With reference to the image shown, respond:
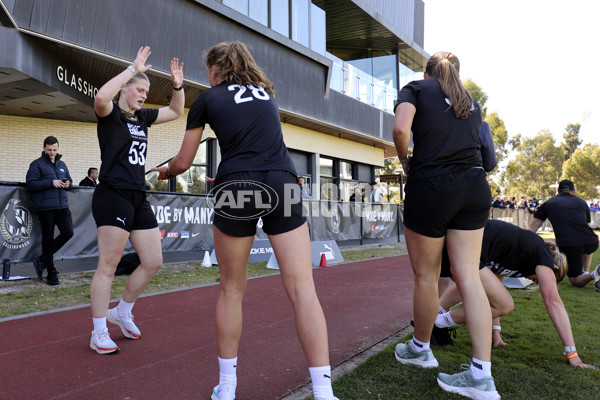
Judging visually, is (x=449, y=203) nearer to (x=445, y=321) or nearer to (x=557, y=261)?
(x=445, y=321)

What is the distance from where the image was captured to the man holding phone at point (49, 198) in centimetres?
652

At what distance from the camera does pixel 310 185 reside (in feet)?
65.5

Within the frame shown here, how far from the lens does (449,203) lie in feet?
8.52

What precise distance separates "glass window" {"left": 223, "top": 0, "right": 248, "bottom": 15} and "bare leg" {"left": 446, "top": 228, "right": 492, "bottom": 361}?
1319cm

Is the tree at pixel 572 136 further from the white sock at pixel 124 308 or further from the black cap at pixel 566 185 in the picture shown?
the white sock at pixel 124 308

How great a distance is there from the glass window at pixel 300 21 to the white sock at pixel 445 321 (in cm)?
1509

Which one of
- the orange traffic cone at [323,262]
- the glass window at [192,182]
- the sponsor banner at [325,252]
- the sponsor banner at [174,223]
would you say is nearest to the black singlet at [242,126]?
the sponsor banner at [174,223]

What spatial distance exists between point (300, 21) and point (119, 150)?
1550 cm

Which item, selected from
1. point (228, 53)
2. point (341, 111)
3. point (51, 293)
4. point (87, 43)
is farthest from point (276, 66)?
point (228, 53)

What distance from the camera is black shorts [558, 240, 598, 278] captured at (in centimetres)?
647

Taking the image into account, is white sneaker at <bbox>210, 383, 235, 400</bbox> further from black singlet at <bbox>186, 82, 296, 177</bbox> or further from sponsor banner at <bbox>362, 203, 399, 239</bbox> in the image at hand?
sponsor banner at <bbox>362, 203, 399, 239</bbox>

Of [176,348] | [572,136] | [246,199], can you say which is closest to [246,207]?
[246,199]

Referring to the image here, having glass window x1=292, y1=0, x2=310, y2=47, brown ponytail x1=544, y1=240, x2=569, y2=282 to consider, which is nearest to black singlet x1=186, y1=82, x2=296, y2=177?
brown ponytail x1=544, y1=240, x2=569, y2=282

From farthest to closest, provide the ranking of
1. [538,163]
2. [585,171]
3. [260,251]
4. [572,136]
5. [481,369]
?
[572,136] → [538,163] → [585,171] → [260,251] → [481,369]
